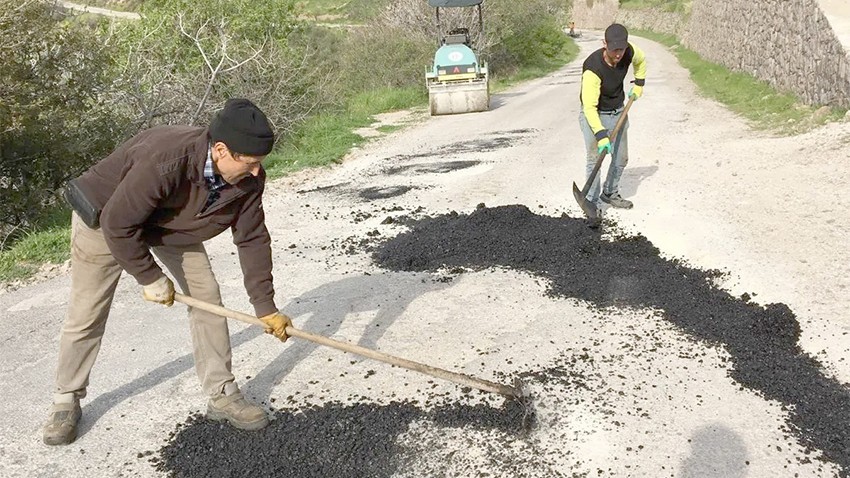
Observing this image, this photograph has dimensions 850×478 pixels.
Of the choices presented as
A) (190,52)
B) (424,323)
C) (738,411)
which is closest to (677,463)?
(738,411)

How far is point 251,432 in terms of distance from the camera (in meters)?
3.20

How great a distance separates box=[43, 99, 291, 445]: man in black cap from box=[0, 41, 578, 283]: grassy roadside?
3.01 metres

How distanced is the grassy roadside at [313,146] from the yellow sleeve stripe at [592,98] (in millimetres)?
4918

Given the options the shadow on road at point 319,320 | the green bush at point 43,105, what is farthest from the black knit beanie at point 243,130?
the green bush at point 43,105

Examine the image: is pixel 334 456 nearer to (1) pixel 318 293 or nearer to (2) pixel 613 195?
(1) pixel 318 293

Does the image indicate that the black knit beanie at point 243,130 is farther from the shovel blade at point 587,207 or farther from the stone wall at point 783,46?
the stone wall at point 783,46

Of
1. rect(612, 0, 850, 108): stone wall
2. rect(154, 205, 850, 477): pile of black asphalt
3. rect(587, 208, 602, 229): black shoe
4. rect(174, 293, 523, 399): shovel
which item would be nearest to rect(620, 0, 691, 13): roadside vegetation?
rect(612, 0, 850, 108): stone wall

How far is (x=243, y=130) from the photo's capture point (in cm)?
257

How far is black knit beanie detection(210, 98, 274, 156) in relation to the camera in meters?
2.58

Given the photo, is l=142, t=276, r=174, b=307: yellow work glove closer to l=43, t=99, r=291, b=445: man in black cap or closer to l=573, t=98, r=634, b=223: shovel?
l=43, t=99, r=291, b=445: man in black cap

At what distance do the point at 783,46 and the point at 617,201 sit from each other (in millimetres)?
10165

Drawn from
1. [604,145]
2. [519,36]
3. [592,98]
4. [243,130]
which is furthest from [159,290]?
[519,36]

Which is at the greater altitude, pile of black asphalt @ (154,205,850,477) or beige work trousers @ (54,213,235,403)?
beige work trousers @ (54,213,235,403)

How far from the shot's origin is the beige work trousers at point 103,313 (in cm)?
309
